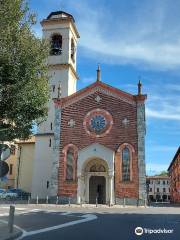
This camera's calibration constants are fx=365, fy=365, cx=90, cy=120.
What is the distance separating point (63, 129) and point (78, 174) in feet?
19.0

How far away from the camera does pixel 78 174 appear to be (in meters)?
40.2

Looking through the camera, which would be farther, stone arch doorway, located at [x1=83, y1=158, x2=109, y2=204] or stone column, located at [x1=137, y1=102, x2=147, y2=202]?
stone arch doorway, located at [x1=83, y1=158, x2=109, y2=204]

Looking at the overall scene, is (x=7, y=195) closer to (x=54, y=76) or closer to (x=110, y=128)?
(x=110, y=128)

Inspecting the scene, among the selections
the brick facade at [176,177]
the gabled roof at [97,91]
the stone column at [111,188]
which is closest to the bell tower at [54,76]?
the gabled roof at [97,91]

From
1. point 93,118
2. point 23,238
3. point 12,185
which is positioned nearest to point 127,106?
point 93,118

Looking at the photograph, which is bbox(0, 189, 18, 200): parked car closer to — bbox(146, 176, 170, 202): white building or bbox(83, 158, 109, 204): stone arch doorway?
bbox(83, 158, 109, 204): stone arch doorway

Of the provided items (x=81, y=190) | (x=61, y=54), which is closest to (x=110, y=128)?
(x=81, y=190)

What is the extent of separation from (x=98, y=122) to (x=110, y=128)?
5.32 ft

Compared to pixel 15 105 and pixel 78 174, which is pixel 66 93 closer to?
pixel 78 174

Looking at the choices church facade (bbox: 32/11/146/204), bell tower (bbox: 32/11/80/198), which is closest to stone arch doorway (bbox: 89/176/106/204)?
church facade (bbox: 32/11/146/204)

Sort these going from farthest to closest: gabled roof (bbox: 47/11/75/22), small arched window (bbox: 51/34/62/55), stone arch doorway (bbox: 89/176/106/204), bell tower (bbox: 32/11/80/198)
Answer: gabled roof (bbox: 47/11/75/22) → small arched window (bbox: 51/34/62/55) → bell tower (bbox: 32/11/80/198) → stone arch doorway (bbox: 89/176/106/204)

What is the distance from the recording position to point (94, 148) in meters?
40.5

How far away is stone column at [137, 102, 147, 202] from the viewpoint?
38844 millimetres

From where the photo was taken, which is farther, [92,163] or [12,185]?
[12,185]
